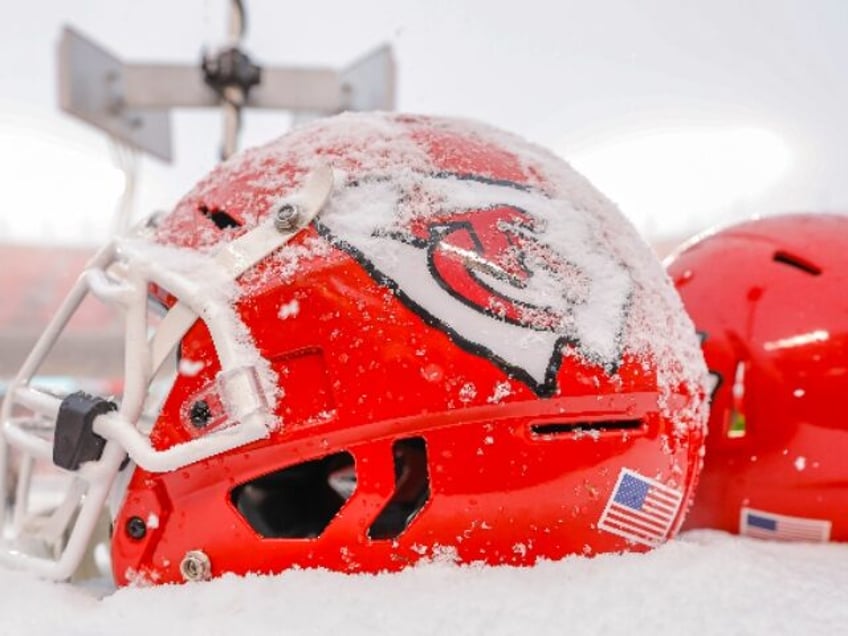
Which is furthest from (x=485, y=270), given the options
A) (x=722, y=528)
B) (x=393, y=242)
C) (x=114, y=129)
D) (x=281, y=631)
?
(x=114, y=129)

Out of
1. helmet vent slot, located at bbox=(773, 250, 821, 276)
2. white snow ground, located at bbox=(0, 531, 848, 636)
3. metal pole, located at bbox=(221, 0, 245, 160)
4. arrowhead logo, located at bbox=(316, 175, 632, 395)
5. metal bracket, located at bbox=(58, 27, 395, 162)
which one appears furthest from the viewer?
metal bracket, located at bbox=(58, 27, 395, 162)

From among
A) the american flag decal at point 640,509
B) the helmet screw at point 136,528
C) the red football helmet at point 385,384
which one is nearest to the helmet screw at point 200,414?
the red football helmet at point 385,384

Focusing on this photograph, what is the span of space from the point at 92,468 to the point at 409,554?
33 centimetres

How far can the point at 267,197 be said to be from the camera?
80cm

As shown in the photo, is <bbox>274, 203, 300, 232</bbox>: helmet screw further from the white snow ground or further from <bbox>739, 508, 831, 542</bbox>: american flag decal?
<bbox>739, 508, 831, 542</bbox>: american flag decal

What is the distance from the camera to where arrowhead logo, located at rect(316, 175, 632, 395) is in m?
Answer: 0.72

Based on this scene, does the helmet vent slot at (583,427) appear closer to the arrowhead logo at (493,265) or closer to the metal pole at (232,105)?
the arrowhead logo at (493,265)

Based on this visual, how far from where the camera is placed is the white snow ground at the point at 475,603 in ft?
2.03

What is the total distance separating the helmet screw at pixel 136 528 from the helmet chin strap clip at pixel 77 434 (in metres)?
0.08

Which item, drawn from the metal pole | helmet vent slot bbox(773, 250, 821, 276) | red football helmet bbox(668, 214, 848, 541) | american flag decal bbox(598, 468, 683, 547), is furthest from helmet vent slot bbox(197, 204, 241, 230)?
the metal pole

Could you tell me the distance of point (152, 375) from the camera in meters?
0.74

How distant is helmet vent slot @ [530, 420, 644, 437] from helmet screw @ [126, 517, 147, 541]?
41 cm

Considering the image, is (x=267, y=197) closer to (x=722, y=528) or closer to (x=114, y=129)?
(x=722, y=528)

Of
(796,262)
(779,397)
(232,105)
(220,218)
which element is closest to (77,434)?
(220,218)
